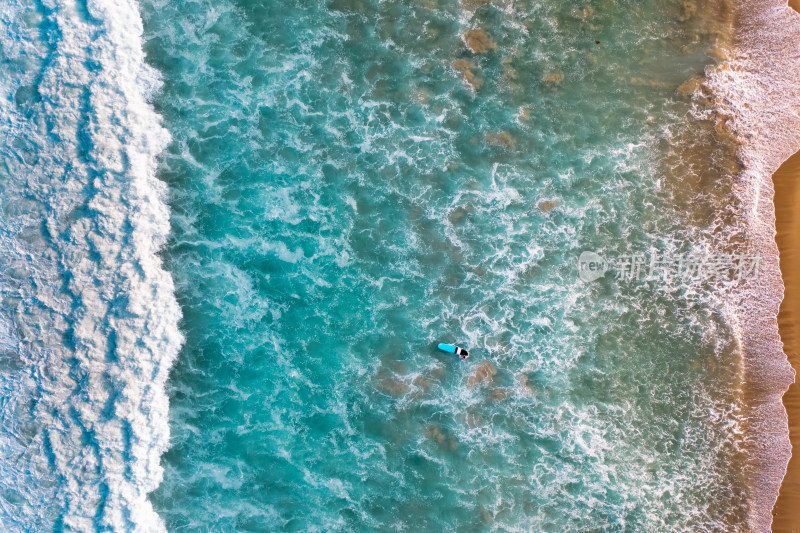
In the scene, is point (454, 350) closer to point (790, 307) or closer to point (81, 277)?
point (790, 307)

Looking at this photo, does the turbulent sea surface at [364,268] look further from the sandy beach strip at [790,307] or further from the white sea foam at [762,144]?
the sandy beach strip at [790,307]

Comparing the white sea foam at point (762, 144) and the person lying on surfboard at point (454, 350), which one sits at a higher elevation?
the white sea foam at point (762, 144)

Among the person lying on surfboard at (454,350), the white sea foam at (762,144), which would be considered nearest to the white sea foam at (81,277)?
the person lying on surfboard at (454,350)

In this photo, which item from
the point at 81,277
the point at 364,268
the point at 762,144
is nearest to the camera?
the point at 81,277

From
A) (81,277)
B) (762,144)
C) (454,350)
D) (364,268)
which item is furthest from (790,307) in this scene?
(81,277)

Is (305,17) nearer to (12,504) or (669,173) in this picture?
(669,173)
